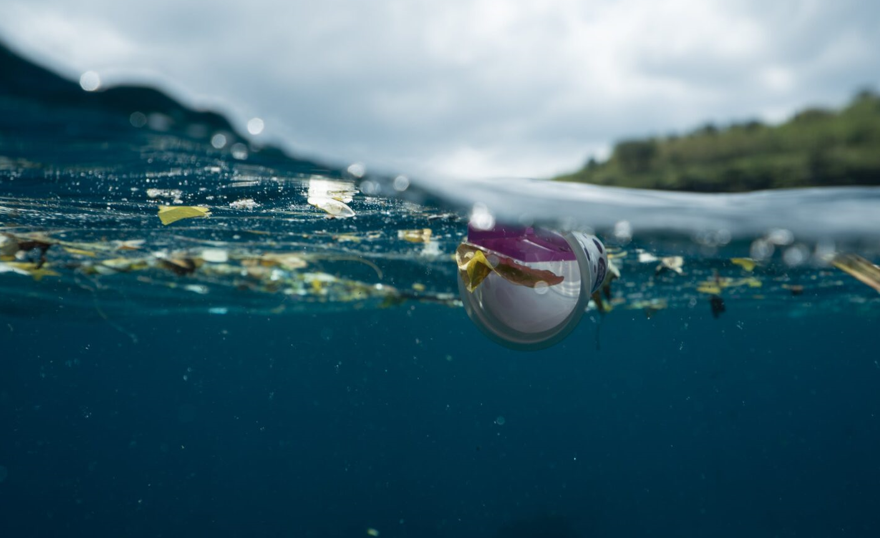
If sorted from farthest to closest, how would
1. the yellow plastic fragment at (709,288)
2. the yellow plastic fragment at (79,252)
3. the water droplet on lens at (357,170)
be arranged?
the yellow plastic fragment at (709,288), the yellow plastic fragment at (79,252), the water droplet on lens at (357,170)

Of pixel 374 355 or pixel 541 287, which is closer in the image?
pixel 541 287

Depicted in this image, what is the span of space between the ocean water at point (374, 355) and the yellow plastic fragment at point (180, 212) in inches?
8.3

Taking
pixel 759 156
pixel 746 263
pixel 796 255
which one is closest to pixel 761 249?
pixel 796 255

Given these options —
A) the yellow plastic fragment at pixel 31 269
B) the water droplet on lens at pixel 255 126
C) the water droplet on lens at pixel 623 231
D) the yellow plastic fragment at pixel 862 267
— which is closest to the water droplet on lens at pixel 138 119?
the water droplet on lens at pixel 255 126

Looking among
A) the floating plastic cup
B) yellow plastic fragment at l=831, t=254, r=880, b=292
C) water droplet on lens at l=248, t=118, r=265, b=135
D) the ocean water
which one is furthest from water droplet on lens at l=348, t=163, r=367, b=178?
yellow plastic fragment at l=831, t=254, r=880, b=292

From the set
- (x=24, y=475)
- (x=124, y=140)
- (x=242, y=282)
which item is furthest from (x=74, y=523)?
(x=124, y=140)

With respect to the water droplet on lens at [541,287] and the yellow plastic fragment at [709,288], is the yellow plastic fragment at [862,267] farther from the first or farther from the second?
the yellow plastic fragment at [709,288]

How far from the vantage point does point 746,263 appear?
11555 millimetres

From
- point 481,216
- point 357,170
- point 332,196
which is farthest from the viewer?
point 332,196

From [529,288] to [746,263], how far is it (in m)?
9.19

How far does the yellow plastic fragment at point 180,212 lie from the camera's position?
307 inches

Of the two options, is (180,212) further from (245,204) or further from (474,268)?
(474,268)

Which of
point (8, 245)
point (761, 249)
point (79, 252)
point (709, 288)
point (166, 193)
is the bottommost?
point (709, 288)

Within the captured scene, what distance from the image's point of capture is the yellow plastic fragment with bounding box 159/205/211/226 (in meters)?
7.80
